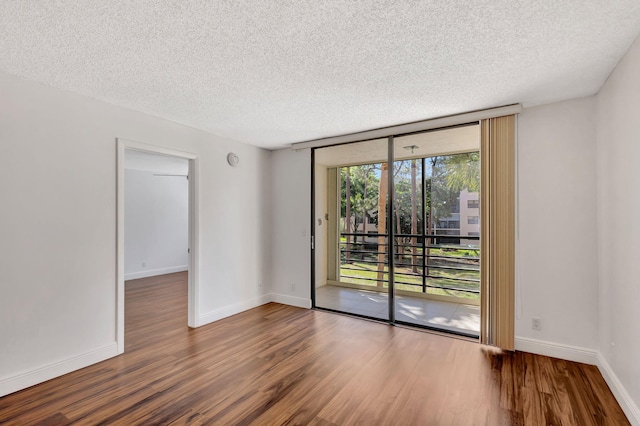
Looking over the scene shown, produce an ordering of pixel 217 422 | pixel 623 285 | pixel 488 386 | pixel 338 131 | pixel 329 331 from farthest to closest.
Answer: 1. pixel 338 131
2. pixel 329 331
3. pixel 488 386
4. pixel 623 285
5. pixel 217 422

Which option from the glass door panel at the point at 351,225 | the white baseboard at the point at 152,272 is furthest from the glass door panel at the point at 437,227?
the white baseboard at the point at 152,272

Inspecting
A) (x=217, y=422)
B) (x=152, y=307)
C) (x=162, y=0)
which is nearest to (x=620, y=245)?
(x=217, y=422)

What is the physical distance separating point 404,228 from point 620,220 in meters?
2.97

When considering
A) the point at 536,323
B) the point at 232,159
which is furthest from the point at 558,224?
the point at 232,159

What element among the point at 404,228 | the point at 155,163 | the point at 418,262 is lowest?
the point at 418,262

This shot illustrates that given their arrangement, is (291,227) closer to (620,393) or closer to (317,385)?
(317,385)

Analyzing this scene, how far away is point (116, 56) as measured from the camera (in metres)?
2.05

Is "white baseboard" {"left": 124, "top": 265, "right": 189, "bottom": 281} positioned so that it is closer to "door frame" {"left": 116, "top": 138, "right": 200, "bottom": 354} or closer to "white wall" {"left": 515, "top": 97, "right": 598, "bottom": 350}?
"door frame" {"left": 116, "top": 138, "right": 200, "bottom": 354}

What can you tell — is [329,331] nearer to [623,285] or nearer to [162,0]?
[623,285]

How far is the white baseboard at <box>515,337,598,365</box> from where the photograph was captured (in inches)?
105

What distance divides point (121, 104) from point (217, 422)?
9.38ft

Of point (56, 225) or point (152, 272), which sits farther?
point (152, 272)

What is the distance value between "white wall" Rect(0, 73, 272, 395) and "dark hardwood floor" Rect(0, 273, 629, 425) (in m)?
0.27

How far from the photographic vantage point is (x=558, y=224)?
281 centimetres
